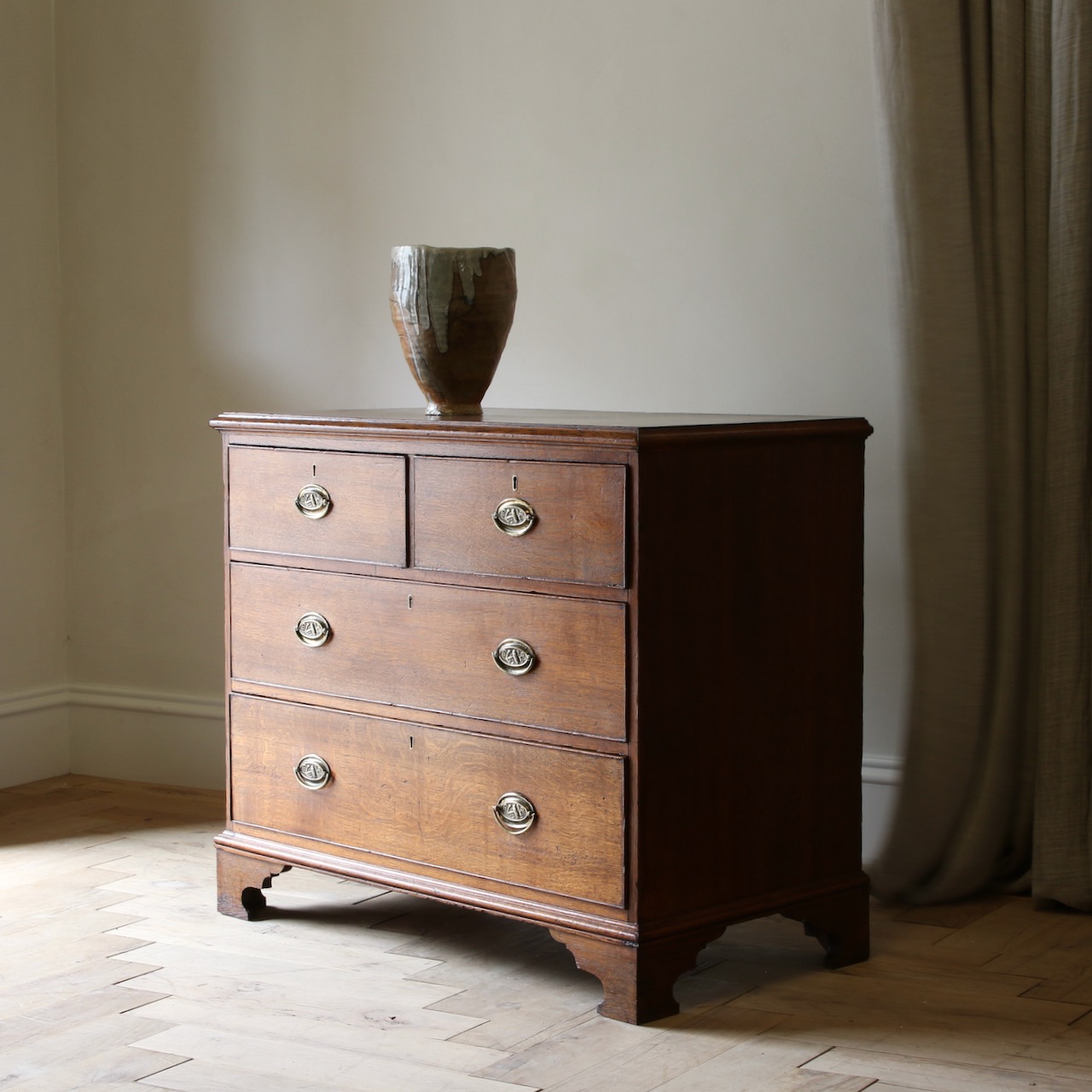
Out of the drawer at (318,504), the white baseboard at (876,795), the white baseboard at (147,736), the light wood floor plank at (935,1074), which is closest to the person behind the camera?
the light wood floor plank at (935,1074)

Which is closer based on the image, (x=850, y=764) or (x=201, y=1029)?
(x=201, y=1029)

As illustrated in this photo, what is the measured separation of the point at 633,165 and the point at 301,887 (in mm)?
1452

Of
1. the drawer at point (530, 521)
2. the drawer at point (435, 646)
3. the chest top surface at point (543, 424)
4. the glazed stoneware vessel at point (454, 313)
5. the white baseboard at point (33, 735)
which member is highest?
the glazed stoneware vessel at point (454, 313)

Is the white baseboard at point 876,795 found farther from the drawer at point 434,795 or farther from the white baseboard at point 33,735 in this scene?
the white baseboard at point 33,735

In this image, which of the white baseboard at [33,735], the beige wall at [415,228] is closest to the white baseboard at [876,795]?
the beige wall at [415,228]

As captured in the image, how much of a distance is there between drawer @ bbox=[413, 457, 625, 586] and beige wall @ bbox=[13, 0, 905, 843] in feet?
2.45

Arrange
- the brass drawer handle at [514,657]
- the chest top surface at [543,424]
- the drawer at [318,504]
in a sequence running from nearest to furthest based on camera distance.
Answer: the chest top surface at [543,424] < the brass drawer handle at [514,657] < the drawer at [318,504]

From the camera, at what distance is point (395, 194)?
3129mm

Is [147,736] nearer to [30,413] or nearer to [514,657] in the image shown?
[30,413]

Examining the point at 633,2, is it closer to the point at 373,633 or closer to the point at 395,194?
the point at 395,194

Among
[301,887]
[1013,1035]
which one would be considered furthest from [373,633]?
[1013,1035]

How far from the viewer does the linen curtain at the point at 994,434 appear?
8.00 feet

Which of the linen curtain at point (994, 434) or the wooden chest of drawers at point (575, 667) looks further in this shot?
the linen curtain at point (994, 434)

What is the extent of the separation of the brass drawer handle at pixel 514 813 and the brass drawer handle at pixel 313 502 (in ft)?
1.78
